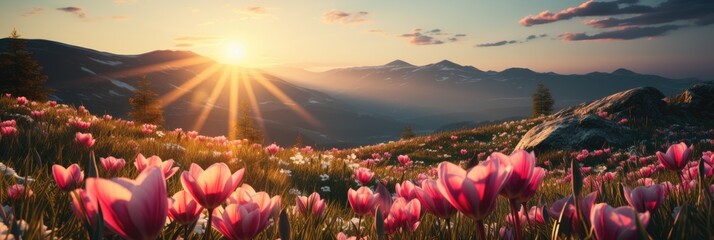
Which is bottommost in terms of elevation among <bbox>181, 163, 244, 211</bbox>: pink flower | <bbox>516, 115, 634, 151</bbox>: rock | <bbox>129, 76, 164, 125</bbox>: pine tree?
<bbox>129, 76, 164, 125</bbox>: pine tree

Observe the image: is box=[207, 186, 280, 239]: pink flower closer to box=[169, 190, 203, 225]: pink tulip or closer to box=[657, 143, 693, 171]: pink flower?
box=[169, 190, 203, 225]: pink tulip

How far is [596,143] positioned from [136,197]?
1550cm

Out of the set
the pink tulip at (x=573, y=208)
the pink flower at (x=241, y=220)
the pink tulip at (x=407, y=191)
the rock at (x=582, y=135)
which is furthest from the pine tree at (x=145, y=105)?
the pink tulip at (x=573, y=208)

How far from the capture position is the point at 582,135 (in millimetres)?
14469

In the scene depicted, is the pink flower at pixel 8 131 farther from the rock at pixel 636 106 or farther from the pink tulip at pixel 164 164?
the rock at pixel 636 106

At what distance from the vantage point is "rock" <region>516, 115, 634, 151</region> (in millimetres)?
14094

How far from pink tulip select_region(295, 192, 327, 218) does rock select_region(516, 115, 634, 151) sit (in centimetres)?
1321

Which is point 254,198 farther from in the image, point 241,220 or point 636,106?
point 636,106

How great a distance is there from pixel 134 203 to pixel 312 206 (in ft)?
5.51

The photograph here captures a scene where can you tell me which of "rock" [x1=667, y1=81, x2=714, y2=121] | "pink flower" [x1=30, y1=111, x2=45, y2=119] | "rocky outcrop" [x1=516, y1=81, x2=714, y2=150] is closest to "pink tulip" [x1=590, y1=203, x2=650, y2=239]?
"pink flower" [x1=30, y1=111, x2=45, y2=119]

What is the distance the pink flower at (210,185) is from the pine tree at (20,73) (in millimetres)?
54417

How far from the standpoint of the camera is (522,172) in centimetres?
166

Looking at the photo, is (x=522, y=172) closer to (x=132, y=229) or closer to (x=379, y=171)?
(x=132, y=229)

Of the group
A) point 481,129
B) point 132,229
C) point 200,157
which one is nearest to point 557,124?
point 481,129
